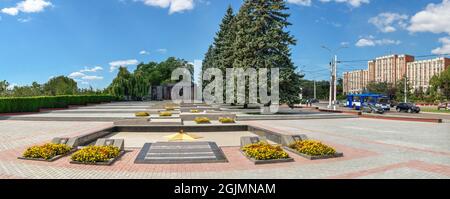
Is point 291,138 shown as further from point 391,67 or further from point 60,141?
point 391,67

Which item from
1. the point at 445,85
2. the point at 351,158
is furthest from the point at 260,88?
the point at 445,85

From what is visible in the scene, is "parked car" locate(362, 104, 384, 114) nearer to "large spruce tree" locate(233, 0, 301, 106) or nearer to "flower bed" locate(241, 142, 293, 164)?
"large spruce tree" locate(233, 0, 301, 106)

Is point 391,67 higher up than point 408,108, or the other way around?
point 391,67

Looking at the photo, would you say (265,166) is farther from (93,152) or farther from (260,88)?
(260,88)

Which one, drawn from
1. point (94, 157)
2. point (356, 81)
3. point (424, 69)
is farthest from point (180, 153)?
point (356, 81)

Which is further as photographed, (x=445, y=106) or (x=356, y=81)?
(x=356, y=81)

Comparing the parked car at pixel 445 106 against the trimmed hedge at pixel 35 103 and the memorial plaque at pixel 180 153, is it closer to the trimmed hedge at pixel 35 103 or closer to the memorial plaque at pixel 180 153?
the memorial plaque at pixel 180 153

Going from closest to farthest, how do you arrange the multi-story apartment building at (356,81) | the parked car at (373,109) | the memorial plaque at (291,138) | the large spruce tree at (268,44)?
the memorial plaque at (291,138), the large spruce tree at (268,44), the parked car at (373,109), the multi-story apartment building at (356,81)

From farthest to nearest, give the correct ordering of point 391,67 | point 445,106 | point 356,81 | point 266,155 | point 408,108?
point 356,81 < point 391,67 < point 445,106 < point 408,108 < point 266,155

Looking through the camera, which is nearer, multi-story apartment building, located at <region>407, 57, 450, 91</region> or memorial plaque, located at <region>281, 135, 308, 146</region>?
memorial plaque, located at <region>281, 135, 308, 146</region>

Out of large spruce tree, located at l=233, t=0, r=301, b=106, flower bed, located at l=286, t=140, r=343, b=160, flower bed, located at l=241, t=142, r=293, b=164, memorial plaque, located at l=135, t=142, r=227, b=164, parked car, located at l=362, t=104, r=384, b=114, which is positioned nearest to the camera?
flower bed, located at l=241, t=142, r=293, b=164

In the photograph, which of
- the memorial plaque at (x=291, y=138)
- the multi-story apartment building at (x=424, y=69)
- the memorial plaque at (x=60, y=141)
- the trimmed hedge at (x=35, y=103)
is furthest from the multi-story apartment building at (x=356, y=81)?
the memorial plaque at (x=60, y=141)

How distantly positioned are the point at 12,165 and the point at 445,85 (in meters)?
66.5

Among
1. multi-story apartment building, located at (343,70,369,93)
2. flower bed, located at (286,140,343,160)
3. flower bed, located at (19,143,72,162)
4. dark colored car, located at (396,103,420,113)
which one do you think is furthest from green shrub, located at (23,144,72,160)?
multi-story apartment building, located at (343,70,369,93)
